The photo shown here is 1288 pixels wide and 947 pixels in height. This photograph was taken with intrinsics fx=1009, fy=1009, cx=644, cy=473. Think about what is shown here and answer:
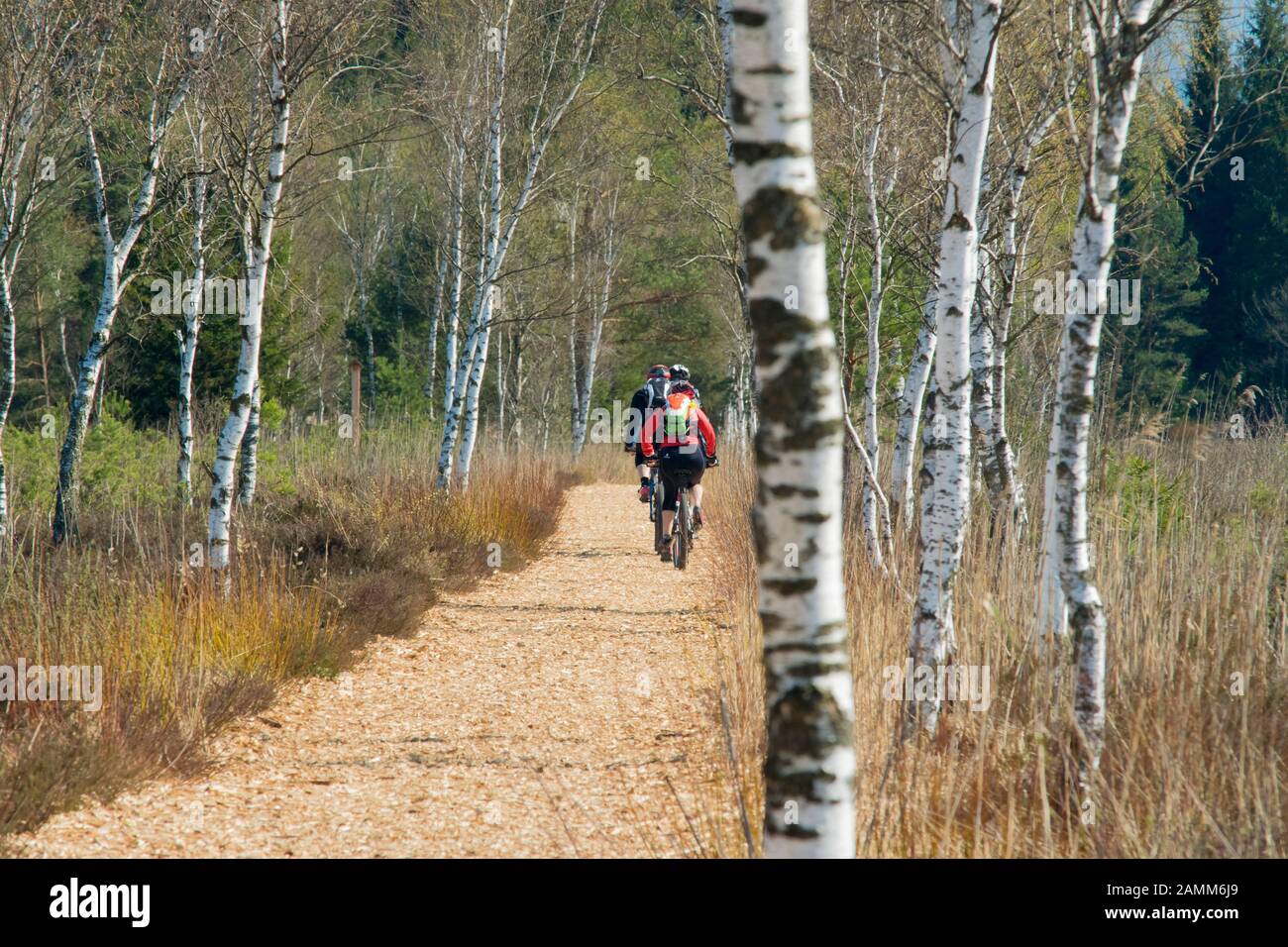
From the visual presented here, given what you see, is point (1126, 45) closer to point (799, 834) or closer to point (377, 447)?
point (799, 834)

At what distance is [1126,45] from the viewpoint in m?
3.60

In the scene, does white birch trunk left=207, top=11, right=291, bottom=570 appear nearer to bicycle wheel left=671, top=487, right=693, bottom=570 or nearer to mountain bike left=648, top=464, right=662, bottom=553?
mountain bike left=648, top=464, right=662, bottom=553

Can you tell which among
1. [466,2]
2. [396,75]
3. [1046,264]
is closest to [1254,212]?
[1046,264]

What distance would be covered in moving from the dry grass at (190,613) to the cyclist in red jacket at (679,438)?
6.52ft

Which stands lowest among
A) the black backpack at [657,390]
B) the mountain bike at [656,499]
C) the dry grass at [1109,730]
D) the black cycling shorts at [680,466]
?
the dry grass at [1109,730]

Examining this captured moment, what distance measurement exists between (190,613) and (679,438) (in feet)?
17.2

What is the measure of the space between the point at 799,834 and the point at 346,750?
11.1 ft

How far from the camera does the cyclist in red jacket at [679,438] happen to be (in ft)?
31.8

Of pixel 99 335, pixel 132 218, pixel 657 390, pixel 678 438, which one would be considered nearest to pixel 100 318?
pixel 99 335

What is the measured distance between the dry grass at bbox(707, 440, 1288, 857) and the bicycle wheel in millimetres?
4304

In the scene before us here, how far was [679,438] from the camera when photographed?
31.8ft

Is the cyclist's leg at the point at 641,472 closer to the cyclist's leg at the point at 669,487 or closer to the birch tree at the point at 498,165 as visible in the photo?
the cyclist's leg at the point at 669,487

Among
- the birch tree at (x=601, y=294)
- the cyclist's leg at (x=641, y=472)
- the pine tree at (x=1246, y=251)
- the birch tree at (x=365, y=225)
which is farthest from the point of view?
the birch tree at (x=365, y=225)

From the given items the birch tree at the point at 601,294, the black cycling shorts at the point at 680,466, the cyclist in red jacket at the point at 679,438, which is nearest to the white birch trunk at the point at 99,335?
the cyclist in red jacket at the point at 679,438
